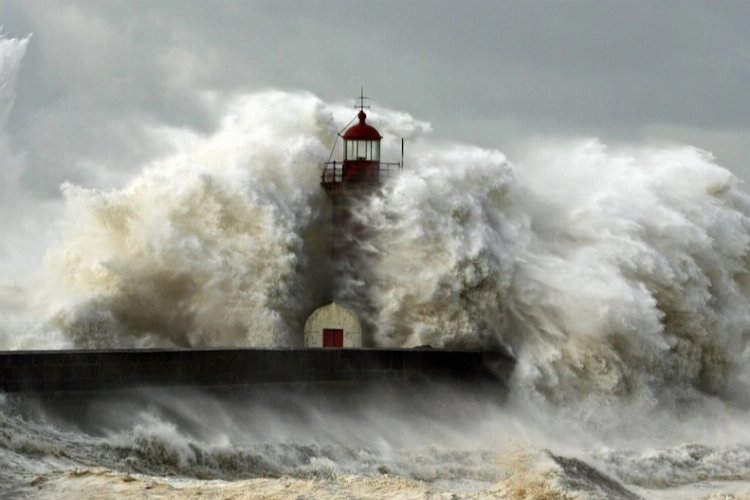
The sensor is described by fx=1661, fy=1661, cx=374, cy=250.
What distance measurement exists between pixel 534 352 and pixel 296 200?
11.2 ft

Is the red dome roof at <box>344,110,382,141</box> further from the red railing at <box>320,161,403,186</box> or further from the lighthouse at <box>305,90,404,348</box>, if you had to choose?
the red railing at <box>320,161,403,186</box>

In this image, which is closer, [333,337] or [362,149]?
[333,337]

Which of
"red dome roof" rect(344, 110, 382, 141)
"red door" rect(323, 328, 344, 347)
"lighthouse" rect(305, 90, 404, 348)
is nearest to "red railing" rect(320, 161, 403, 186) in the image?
"lighthouse" rect(305, 90, 404, 348)

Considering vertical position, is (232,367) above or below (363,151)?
below

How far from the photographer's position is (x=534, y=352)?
20000 millimetres

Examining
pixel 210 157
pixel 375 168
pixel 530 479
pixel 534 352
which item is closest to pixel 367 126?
pixel 375 168

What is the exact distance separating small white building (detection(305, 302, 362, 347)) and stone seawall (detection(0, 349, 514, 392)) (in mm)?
1725

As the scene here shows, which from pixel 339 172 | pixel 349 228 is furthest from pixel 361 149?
pixel 349 228

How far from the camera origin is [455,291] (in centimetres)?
1988

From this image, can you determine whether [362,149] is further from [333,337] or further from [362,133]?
[333,337]

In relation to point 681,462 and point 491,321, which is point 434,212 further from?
point 681,462

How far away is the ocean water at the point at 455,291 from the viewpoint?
17562 millimetres

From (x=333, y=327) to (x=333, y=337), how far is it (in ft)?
0.40

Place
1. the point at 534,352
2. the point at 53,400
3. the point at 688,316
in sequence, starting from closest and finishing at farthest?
the point at 53,400
the point at 534,352
the point at 688,316
